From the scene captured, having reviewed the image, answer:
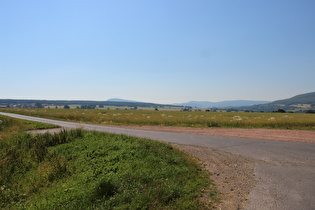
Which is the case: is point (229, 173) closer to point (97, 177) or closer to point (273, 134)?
point (97, 177)

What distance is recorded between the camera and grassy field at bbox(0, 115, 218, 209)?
504 centimetres

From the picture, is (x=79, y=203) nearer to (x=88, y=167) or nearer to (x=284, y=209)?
(x=88, y=167)

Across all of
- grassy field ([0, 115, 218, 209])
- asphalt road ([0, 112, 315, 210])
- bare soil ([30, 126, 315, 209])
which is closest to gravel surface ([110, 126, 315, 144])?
asphalt road ([0, 112, 315, 210])

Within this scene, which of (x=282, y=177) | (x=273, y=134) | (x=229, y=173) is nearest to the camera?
(x=282, y=177)

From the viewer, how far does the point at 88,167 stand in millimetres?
7453

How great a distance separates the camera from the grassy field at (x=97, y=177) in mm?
5039

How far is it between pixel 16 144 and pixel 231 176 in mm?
11620

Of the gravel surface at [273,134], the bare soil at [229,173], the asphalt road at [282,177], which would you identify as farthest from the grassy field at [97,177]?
the gravel surface at [273,134]

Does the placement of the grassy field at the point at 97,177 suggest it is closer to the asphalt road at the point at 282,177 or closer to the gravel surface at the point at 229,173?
the gravel surface at the point at 229,173

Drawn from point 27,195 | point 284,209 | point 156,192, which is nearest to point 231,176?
point 284,209

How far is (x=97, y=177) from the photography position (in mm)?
6559

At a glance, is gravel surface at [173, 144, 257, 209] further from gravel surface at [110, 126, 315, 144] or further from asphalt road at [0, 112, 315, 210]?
gravel surface at [110, 126, 315, 144]

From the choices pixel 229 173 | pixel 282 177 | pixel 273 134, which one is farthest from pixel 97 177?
pixel 273 134

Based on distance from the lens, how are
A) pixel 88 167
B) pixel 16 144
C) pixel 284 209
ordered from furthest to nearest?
pixel 16 144
pixel 88 167
pixel 284 209
